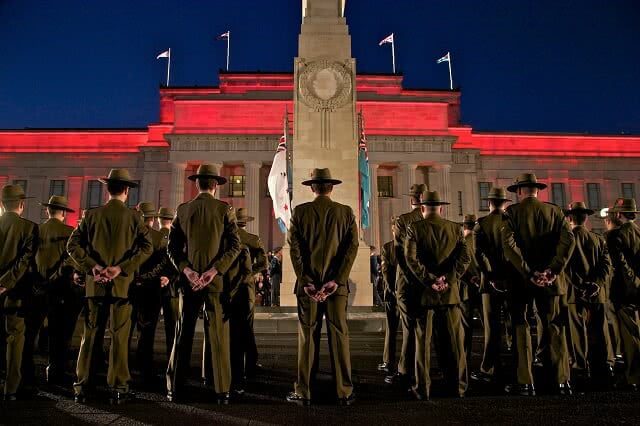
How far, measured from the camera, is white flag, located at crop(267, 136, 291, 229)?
46.1 ft

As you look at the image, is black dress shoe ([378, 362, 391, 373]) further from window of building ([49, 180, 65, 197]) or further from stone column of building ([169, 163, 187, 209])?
window of building ([49, 180, 65, 197])

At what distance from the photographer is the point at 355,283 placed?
44.2 feet

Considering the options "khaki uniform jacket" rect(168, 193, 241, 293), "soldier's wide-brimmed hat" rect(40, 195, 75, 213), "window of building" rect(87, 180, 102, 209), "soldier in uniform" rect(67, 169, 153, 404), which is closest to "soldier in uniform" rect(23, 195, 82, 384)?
"soldier's wide-brimmed hat" rect(40, 195, 75, 213)

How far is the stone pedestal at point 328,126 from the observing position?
13203mm

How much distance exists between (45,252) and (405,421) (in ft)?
14.7

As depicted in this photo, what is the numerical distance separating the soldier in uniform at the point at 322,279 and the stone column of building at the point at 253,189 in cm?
3265

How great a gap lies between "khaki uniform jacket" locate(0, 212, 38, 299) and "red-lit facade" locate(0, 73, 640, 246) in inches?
1260

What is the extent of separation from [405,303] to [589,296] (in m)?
2.38

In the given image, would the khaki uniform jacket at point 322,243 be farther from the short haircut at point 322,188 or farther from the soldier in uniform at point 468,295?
the soldier in uniform at point 468,295

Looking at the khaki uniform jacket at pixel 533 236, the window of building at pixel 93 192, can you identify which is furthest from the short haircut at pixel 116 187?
the window of building at pixel 93 192

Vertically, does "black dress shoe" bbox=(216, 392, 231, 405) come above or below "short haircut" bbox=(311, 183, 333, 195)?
below

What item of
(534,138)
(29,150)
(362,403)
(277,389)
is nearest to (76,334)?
(277,389)

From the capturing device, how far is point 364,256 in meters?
13.7

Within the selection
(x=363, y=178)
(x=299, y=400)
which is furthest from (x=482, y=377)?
(x=363, y=178)
